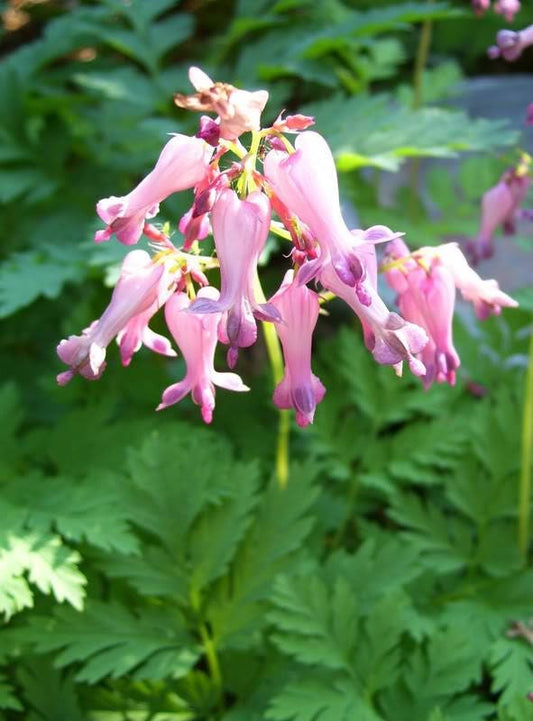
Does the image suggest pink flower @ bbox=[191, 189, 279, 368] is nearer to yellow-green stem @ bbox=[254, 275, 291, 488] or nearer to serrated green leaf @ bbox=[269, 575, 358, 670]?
yellow-green stem @ bbox=[254, 275, 291, 488]

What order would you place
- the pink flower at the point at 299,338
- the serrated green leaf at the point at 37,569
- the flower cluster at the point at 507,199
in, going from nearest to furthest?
the pink flower at the point at 299,338, the serrated green leaf at the point at 37,569, the flower cluster at the point at 507,199

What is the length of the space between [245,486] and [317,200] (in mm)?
1144

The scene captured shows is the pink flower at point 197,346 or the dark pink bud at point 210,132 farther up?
the dark pink bud at point 210,132

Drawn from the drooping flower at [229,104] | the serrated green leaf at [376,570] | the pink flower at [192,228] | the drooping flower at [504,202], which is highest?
the drooping flower at [229,104]

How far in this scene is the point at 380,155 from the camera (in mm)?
2982

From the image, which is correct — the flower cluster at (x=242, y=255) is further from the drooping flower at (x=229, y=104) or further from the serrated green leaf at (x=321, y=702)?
the serrated green leaf at (x=321, y=702)

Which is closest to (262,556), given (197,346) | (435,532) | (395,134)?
(435,532)

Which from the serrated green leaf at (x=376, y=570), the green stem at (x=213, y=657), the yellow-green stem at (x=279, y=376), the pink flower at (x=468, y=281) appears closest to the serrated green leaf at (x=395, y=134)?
the yellow-green stem at (x=279, y=376)

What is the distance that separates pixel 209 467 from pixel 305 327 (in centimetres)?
93

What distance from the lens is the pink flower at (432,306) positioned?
6.30ft

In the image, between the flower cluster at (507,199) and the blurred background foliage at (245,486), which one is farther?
the flower cluster at (507,199)

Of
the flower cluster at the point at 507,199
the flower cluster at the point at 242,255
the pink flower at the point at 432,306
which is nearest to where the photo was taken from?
the flower cluster at the point at 242,255

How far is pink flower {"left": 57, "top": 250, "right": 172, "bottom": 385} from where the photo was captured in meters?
1.66

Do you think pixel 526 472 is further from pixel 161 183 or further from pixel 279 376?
pixel 161 183
